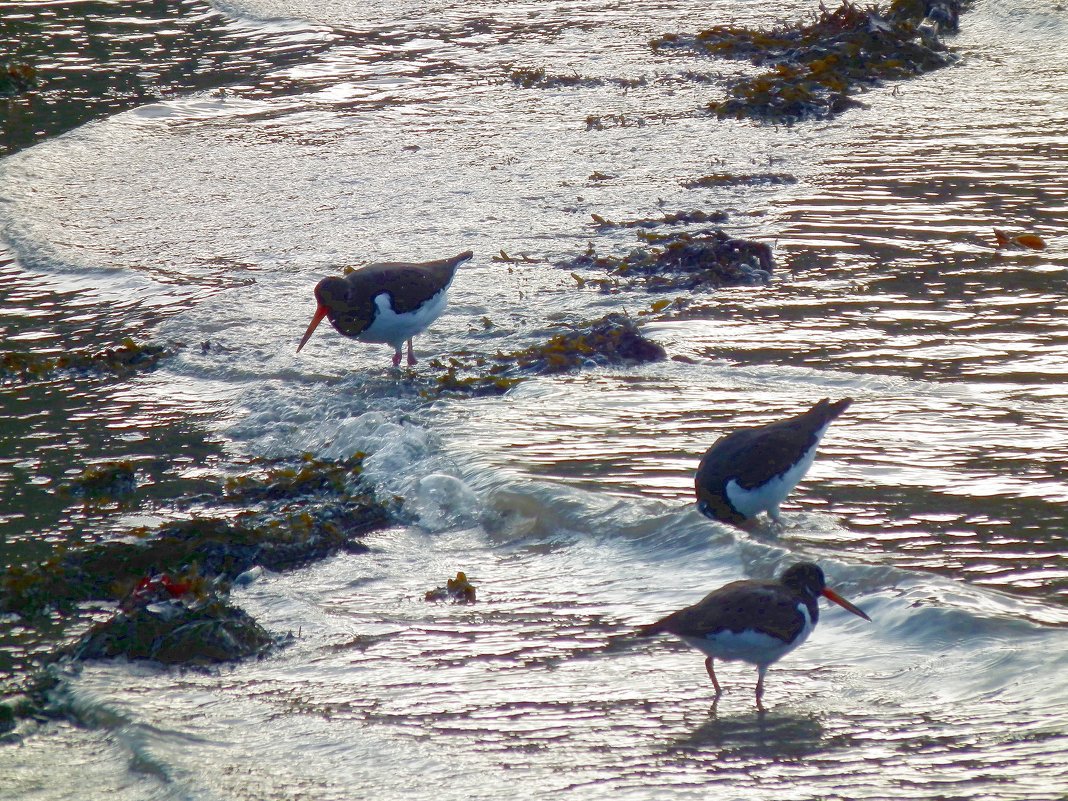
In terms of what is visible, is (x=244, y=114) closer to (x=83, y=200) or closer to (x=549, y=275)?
(x=83, y=200)

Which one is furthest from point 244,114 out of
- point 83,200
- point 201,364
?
point 201,364

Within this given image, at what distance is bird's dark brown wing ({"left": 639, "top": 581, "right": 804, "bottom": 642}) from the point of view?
→ 4715mm

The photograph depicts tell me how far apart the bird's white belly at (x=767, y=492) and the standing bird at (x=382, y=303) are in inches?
126

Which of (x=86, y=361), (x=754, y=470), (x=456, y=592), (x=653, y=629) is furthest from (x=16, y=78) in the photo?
(x=653, y=629)

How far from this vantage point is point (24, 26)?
784 inches

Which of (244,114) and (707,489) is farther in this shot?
(244,114)

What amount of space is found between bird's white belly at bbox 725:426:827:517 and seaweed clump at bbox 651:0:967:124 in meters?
8.10

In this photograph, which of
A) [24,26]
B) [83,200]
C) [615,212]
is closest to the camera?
[615,212]

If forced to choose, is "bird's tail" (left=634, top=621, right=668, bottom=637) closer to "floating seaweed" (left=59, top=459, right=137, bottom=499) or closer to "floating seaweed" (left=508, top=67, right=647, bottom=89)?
"floating seaweed" (left=59, top=459, right=137, bottom=499)

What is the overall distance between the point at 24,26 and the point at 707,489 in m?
17.4

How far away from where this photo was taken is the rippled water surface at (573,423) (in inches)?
184

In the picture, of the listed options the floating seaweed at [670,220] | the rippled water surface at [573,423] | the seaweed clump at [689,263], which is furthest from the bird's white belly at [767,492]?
the floating seaweed at [670,220]

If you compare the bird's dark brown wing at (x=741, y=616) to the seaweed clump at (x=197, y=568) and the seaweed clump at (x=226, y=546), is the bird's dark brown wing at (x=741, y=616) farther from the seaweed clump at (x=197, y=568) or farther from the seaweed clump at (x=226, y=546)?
the seaweed clump at (x=226, y=546)

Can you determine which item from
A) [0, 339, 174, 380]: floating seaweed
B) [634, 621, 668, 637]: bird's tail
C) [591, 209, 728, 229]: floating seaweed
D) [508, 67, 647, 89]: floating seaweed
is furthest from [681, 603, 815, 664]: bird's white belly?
[508, 67, 647, 89]: floating seaweed
